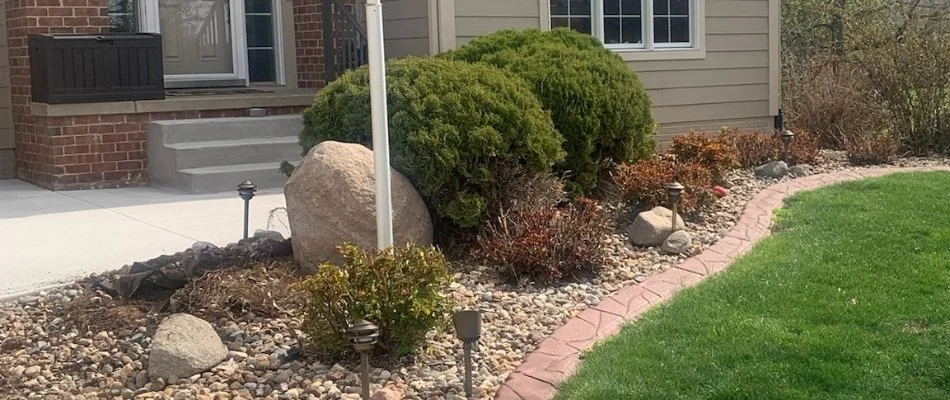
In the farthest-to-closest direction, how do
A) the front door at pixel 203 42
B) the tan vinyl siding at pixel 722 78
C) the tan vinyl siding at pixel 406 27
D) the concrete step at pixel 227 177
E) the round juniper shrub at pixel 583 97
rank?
the tan vinyl siding at pixel 722 78, the front door at pixel 203 42, the tan vinyl siding at pixel 406 27, the concrete step at pixel 227 177, the round juniper shrub at pixel 583 97

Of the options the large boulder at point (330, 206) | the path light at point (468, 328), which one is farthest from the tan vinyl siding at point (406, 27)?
the path light at point (468, 328)

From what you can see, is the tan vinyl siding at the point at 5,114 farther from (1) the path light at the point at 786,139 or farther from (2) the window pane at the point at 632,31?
(1) the path light at the point at 786,139

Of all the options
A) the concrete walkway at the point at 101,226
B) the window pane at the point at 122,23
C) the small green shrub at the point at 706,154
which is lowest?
the concrete walkway at the point at 101,226

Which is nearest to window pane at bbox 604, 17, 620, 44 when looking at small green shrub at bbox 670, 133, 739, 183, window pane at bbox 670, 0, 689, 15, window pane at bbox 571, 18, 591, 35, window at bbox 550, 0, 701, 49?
window at bbox 550, 0, 701, 49

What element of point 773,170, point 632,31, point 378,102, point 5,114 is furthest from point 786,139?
point 5,114

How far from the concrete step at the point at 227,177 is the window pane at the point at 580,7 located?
3277mm

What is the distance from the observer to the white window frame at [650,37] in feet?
34.1

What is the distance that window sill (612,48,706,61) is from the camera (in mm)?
10609

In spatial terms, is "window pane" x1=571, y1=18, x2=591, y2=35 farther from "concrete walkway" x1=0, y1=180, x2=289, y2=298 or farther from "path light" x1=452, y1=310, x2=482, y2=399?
"path light" x1=452, y1=310, x2=482, y2=399

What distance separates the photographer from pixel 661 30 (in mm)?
11078

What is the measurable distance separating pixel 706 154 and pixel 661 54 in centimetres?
289

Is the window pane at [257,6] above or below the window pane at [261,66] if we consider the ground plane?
above

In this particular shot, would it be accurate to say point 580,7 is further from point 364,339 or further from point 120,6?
point 364,339

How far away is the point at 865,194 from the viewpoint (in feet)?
25.9
